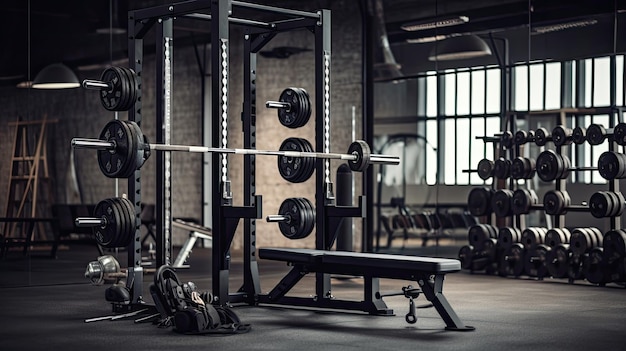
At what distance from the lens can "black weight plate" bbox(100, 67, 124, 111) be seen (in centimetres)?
607

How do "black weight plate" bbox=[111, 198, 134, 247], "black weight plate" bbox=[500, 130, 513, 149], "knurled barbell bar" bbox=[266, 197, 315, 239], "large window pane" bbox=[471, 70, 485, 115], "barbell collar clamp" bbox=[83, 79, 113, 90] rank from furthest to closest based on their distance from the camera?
"large window pane" bbox=[471, 70, 485, 115] < "black weight plate" bbox=[500, 130, 513, 149] < "knurled barbell bar" bbox=[266, 197, 315, 239] < "barbell collar clamp" bbox=[83, 79, 113, 90] < "black weight plate" bbox=[111, 198, 134, 247]

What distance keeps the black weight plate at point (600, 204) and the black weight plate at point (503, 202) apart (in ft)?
3.13

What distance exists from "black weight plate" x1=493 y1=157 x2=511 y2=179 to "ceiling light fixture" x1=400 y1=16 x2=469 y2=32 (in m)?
1.55

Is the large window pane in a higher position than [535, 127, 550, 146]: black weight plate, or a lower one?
higher

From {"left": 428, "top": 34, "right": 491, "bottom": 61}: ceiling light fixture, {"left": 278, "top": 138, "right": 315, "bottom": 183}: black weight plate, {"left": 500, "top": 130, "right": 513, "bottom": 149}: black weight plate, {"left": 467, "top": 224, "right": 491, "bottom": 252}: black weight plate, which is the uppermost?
{"left": 428, "top": 34, "right": 491, "bottom": 61}: ceiling light fixture

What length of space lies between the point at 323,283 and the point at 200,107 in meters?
6.07

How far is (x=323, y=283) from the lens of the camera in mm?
6551

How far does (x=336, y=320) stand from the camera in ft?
19.7

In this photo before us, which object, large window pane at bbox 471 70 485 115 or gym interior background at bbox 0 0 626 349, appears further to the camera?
large window pane at bbox 471 70 485 115

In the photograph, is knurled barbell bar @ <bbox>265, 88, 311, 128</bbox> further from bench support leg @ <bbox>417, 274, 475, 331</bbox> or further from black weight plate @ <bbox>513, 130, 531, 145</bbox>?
black weight plate @ <bbox>513, 130, 531, 145</bbox>

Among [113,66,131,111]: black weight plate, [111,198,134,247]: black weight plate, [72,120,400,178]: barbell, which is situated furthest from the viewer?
[113,66,131,111]: black weight plate

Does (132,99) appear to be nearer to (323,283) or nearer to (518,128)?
(323,283)

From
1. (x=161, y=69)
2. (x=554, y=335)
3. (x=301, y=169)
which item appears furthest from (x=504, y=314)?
(x=161, y=69)

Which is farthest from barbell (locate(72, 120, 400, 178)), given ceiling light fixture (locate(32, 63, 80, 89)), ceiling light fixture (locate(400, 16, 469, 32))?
ceiling light fixture (locate(400, 16, 469, 32))
